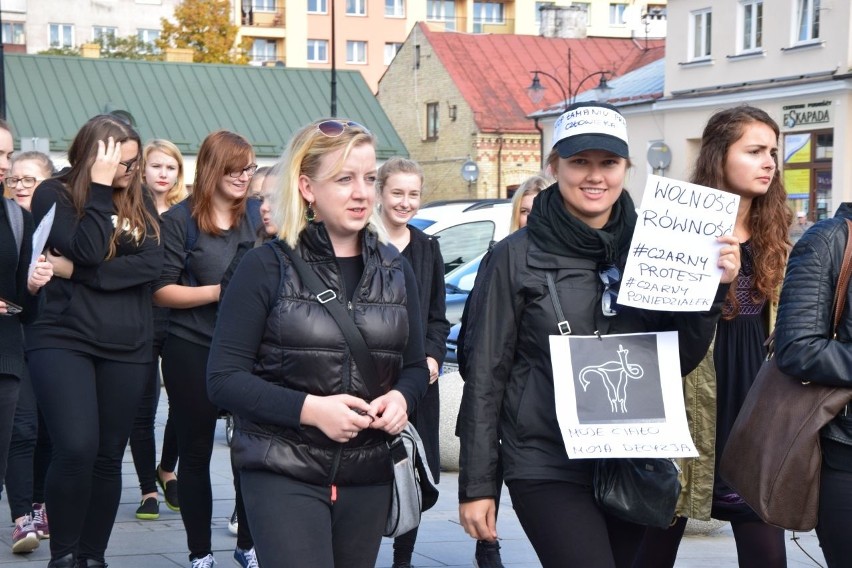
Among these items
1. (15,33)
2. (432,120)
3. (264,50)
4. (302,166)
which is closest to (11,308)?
(302,166)

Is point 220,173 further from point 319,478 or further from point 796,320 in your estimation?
point 796,320

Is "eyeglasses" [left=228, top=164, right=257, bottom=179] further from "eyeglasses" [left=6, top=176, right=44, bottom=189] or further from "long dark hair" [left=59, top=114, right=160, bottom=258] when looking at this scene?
"eyeglasses" [left=6, top=176, right=44, bottom=189]

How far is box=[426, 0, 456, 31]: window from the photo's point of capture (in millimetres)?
77125

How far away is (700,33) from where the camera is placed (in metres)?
36.2

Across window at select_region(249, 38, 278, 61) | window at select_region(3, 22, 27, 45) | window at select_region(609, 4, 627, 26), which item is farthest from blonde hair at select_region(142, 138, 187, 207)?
window at select_region(609, 4, 627, 26)

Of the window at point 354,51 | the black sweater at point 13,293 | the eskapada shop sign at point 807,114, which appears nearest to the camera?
the black sweater at point 13,293

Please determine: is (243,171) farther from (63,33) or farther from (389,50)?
(63,33)

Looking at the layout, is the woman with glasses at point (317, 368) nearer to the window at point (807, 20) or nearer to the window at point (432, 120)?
the window at point (807, 20)

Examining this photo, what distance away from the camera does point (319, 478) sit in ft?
12.0

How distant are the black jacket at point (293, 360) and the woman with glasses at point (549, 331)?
0.92 feet

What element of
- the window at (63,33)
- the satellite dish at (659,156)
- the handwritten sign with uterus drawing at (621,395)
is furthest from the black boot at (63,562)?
the window at (63,33)

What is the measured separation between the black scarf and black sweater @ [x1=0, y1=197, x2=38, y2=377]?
8.47 ft

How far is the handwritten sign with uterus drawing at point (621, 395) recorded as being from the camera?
3711mm

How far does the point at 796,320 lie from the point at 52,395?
3268 mm
